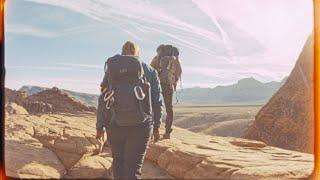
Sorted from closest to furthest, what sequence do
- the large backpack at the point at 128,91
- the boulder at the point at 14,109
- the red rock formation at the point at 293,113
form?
the large backpack at the point at 128,91, the boulder at the point at 14,109, the red rock formation at the point at 293,113

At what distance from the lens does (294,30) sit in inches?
165

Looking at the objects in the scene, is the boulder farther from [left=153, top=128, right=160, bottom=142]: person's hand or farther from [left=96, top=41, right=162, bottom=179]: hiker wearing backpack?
[left=153, top=128, right=160, bottom=142]: person's hand

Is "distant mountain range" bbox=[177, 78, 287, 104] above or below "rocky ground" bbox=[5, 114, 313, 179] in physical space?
above

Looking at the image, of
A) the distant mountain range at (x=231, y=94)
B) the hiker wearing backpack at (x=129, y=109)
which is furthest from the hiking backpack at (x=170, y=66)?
the hiker wearing backpack at (x=129, y=109)

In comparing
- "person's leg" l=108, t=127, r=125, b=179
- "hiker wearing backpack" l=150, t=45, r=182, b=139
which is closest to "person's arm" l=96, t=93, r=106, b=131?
"person's leg" l=108, t=127, r=125, b=179

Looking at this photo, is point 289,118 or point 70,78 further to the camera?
point 289,118

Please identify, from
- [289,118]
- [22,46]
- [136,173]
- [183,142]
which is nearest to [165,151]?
[183,142]

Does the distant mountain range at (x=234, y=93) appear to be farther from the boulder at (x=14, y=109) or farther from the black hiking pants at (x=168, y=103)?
the boulder at (x=14, y=109)

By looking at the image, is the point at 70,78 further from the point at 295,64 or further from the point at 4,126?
the point at 295,64

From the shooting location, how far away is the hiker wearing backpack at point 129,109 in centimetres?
383

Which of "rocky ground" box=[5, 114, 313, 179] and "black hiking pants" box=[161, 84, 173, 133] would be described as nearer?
"rocky ground" box=[5, 114, 313, 179]

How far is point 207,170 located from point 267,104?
0.78 metres

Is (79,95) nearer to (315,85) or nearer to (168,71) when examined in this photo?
(168,71)

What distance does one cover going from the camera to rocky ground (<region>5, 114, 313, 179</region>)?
4082 mm
